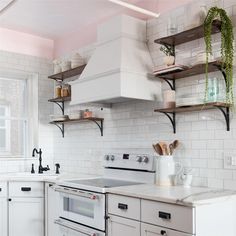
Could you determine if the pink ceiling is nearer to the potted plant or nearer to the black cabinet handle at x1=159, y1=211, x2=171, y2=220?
the potted plant

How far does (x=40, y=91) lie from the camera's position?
4832 mm

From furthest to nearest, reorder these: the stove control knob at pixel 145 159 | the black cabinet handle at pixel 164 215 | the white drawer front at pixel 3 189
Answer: the white drawer front at pixel 3 189 → the stove control knob at pixel 145 159 → the black cabinet handle at pixel 164 215

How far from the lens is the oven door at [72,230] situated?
297 centimetres

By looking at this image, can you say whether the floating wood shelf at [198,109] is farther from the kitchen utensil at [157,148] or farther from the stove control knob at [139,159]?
the stove control knob at [139,159]

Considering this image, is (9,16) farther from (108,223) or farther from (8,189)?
(108,223)

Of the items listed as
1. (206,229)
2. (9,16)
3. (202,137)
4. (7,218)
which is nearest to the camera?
(206,229)

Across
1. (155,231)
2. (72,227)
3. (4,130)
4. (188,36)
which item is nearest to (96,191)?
(72,227)

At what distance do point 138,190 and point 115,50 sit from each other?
54.8 inches

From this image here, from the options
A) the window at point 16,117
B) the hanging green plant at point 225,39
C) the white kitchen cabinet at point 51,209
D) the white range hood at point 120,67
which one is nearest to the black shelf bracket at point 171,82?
the white range hood at point 120,67

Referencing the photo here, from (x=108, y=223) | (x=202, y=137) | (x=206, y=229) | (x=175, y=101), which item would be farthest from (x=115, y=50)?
(x=206, y=229)

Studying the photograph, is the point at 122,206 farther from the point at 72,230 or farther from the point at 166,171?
the point at 72,230

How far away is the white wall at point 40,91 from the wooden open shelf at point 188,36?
227cm

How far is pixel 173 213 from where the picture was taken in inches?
90.0

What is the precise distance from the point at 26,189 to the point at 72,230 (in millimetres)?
911
